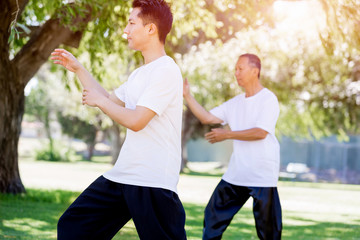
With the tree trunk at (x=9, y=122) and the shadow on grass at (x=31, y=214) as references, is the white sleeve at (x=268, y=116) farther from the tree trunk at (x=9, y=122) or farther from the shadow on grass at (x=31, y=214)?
the tree trunk at (x=9, y=122)

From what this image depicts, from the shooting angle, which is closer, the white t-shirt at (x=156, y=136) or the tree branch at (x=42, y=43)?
the white t-shirt at (x=156, y=136)

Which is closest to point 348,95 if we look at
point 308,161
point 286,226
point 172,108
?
point 308,161

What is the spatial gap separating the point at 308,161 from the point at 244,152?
3173 centimetres

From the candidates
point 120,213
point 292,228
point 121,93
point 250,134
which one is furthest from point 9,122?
point 120,213

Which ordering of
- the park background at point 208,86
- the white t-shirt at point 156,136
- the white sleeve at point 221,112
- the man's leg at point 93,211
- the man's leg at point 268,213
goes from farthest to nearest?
1. the park background at point 208,86
2. the white sleeve at point 221,112
3. the man's leg at point 268,213
4. the man's leg at point 93,211
5. the white t-shirt at point 156,136

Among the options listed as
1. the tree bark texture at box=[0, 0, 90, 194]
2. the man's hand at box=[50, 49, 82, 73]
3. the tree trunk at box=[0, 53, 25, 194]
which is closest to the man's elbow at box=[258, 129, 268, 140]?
the man's hand at box=[50, 49, 82, 73]

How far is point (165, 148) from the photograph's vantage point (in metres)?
3.22

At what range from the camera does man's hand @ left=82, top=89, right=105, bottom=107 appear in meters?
3.10

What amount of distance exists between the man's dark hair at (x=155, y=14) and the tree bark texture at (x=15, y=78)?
24.1 feet

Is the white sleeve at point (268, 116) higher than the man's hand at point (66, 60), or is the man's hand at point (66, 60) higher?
the man's hand at point (66, 60)

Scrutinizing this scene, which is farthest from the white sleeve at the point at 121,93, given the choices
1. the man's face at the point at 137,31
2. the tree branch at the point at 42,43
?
the tree branch at the point at 42,43

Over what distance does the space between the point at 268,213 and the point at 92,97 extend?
9.46ft

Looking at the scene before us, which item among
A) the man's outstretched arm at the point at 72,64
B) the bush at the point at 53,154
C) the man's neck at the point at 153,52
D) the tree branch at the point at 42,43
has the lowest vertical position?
the bush at the point at 53,154

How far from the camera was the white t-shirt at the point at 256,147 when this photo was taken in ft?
18.4
